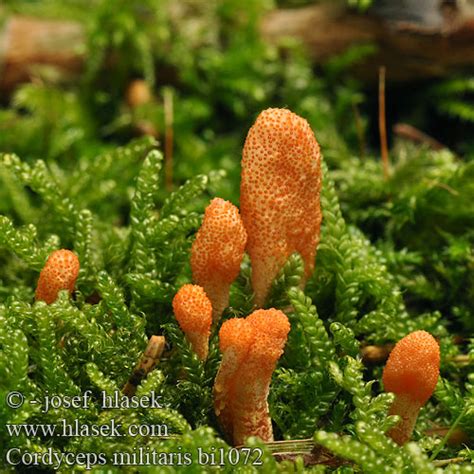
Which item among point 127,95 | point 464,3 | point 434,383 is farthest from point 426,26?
point 434,383

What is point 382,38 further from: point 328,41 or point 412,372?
point 412,372

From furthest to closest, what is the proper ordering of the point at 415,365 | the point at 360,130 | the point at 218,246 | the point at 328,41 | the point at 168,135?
the point at 328,41, the point at 168,135, the point at 360,130, the point at 218,246, the point at 415,365

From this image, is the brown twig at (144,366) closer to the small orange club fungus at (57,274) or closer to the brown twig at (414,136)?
the small orange club fungus at (57,274)

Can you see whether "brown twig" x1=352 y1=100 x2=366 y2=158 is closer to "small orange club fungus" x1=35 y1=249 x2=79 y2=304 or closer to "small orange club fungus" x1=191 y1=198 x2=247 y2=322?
"small orange club fungus" x1=191 y1=198 x2=247 y2=322

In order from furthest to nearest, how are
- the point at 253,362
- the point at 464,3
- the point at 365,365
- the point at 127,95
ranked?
the point at 127,95
the point at 464,3
the point at 365,365
the point at 253,362

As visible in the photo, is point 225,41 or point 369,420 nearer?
point 369,420

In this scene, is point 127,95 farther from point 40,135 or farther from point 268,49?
point 268,49

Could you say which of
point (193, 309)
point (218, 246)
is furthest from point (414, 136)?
point (193, 309)

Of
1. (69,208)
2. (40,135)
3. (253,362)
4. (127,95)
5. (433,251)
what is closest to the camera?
(253,362)
